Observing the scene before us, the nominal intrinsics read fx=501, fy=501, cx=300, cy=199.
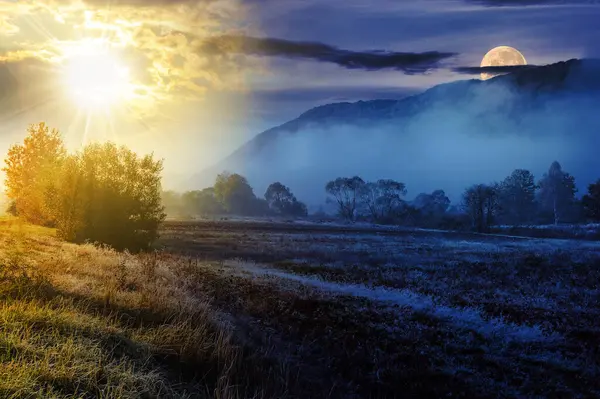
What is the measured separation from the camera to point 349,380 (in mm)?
12367

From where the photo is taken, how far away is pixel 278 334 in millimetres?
14742

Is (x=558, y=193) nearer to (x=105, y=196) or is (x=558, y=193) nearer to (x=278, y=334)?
(x=105, y=196)

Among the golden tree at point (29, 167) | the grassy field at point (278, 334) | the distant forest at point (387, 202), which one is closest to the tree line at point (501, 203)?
the distant forest at point (387, 202)

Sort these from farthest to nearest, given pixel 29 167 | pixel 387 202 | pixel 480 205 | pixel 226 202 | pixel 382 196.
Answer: pixel 226 202 < pixel 382 196 < pixel 387 202 < pixel 480 205 < pixel 29 167

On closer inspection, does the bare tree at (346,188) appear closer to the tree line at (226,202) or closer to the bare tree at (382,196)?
the bare tree at (382,196)

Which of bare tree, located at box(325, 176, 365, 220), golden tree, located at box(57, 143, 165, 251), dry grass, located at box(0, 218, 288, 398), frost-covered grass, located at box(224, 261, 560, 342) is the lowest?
frost-covered grass, located at box(224, 261, 560, 342)

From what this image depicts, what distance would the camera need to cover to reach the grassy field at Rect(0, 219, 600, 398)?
24.0 ft

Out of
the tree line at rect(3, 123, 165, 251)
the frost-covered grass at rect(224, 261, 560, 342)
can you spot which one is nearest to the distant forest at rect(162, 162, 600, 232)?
the tree line at rect(3, 123, 165, 251)

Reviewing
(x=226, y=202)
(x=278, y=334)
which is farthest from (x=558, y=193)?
(x=278, y=334)

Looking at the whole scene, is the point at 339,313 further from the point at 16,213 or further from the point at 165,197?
the point at 165,197

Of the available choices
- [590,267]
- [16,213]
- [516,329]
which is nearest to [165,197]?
[16,213]

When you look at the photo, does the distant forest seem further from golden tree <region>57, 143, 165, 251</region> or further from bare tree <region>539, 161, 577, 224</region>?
golden tree <region>57, 143, 165, 251</region>

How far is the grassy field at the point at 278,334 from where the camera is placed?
24.0 feet

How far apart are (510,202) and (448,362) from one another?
141378 mm
